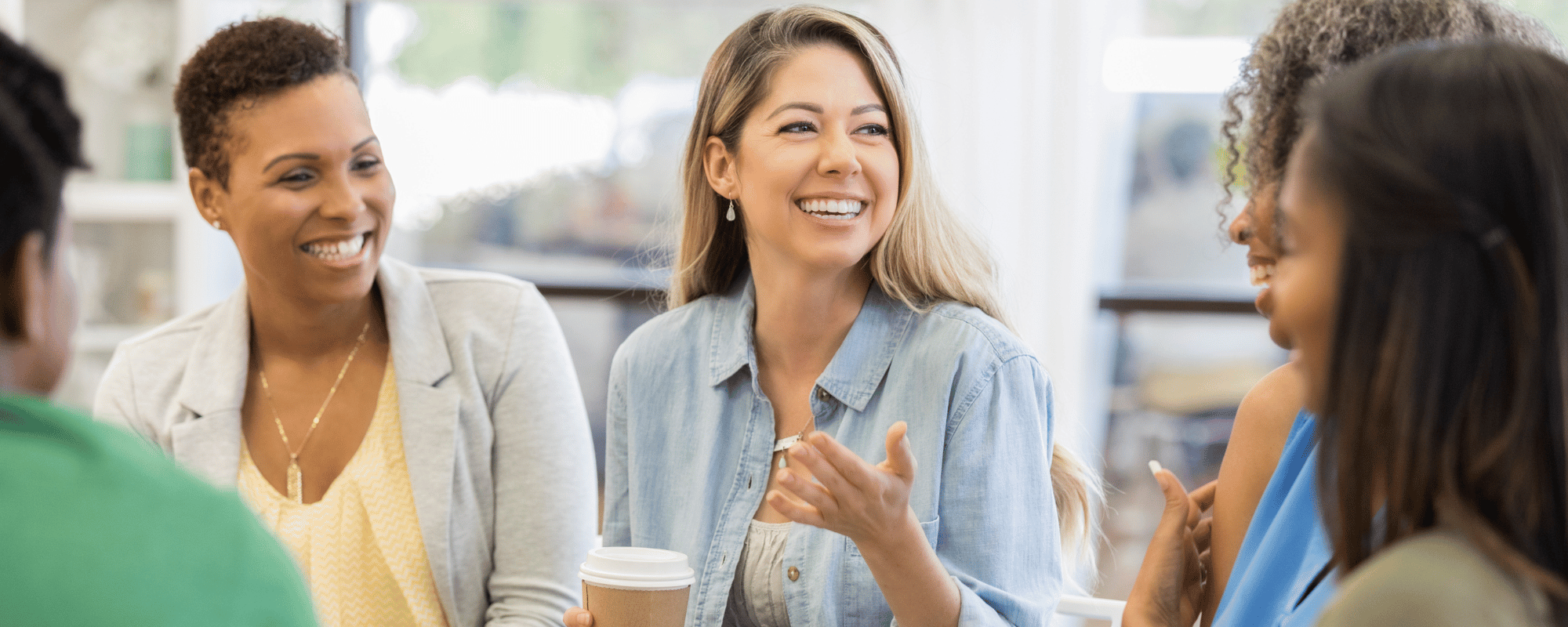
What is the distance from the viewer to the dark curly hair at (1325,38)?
3.60 feet

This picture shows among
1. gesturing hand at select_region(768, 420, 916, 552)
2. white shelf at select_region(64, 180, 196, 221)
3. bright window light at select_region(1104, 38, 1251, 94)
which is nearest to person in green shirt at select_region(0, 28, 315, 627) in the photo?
gesturing hand at select_region(768, 420, 916, 552)

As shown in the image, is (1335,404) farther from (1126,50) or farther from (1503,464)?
(1126,50)

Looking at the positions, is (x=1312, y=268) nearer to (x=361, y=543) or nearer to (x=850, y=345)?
(x=850, y=345)

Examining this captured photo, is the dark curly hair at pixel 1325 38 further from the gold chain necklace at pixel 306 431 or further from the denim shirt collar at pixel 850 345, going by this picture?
the gold chain necklace at pixel 306 431

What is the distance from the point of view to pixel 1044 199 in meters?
3.09

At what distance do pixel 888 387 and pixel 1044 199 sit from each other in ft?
5.62

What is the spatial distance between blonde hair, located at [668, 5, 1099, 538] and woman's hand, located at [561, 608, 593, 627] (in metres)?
0.61

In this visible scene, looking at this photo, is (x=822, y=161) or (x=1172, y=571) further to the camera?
(x=822, y=161)

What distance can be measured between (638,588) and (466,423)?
579 millimetres

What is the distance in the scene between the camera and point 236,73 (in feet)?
5.32

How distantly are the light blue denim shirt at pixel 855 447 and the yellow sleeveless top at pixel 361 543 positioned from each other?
0.91 ft

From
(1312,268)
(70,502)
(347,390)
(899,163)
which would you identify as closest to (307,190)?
(347,390)

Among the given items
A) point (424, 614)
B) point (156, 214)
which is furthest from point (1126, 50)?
point (156, 214)

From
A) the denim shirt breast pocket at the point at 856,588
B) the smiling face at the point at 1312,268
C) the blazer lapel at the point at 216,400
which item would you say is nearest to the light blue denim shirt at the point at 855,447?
the denim shirt breast pocket at the point at 856,588
